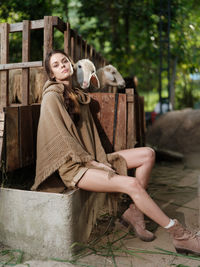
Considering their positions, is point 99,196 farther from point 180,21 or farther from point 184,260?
point 180,21

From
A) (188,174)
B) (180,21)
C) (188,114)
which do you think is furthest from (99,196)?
(180,21)

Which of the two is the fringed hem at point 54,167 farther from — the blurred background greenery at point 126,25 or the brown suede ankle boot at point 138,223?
the blurred background greenery at point 126,25

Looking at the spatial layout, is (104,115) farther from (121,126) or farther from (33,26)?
(33,26)

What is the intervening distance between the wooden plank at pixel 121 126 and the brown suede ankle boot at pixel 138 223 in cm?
74

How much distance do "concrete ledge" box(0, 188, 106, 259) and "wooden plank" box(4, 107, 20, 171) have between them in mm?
284

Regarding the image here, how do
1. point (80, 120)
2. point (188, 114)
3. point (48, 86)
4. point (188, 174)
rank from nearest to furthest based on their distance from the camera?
point (48, 86), point (80, 120), point (188, 174), point (188, 114)

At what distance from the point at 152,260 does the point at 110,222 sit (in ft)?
2.10

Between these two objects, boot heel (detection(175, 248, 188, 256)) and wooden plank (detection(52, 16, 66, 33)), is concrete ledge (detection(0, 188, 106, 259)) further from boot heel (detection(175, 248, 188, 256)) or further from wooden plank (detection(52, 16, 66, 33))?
wooden plank (detection(52, 16, 66, 33))

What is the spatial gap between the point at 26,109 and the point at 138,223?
1.45 metres

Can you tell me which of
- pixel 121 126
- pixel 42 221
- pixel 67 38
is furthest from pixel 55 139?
pixel 67 38

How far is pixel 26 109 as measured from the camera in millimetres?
2680

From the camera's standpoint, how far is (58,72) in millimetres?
2643

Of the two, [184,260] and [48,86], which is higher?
[48,86]

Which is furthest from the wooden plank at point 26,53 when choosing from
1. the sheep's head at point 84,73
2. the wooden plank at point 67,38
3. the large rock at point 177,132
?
the large rock at point 177,132
